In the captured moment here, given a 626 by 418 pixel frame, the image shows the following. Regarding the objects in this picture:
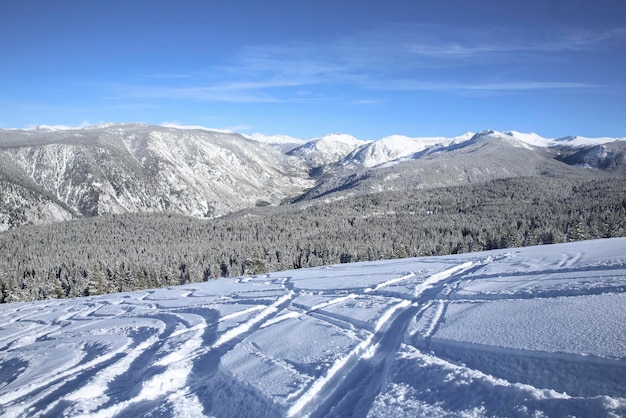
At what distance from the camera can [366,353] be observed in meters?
12.0

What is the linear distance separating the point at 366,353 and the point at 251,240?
115m

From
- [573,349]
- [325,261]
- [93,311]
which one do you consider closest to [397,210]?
[325,261]

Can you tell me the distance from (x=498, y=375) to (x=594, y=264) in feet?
44.2

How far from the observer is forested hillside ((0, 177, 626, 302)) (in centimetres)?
7075

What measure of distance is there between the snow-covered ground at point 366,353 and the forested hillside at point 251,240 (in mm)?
44490

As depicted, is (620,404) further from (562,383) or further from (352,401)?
(352,401)

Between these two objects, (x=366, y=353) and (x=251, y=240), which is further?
(x=251, y=240)

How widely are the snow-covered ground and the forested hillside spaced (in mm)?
44490

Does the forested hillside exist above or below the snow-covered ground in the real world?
below

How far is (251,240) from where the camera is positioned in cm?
12431

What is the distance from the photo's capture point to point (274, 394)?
32.0 ft

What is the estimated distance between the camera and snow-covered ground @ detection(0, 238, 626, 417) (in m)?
8.34

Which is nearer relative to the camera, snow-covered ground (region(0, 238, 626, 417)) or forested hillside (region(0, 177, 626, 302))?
snow-covered ground (region(0, 238, 626, 417))

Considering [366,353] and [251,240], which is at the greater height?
[366,353]
